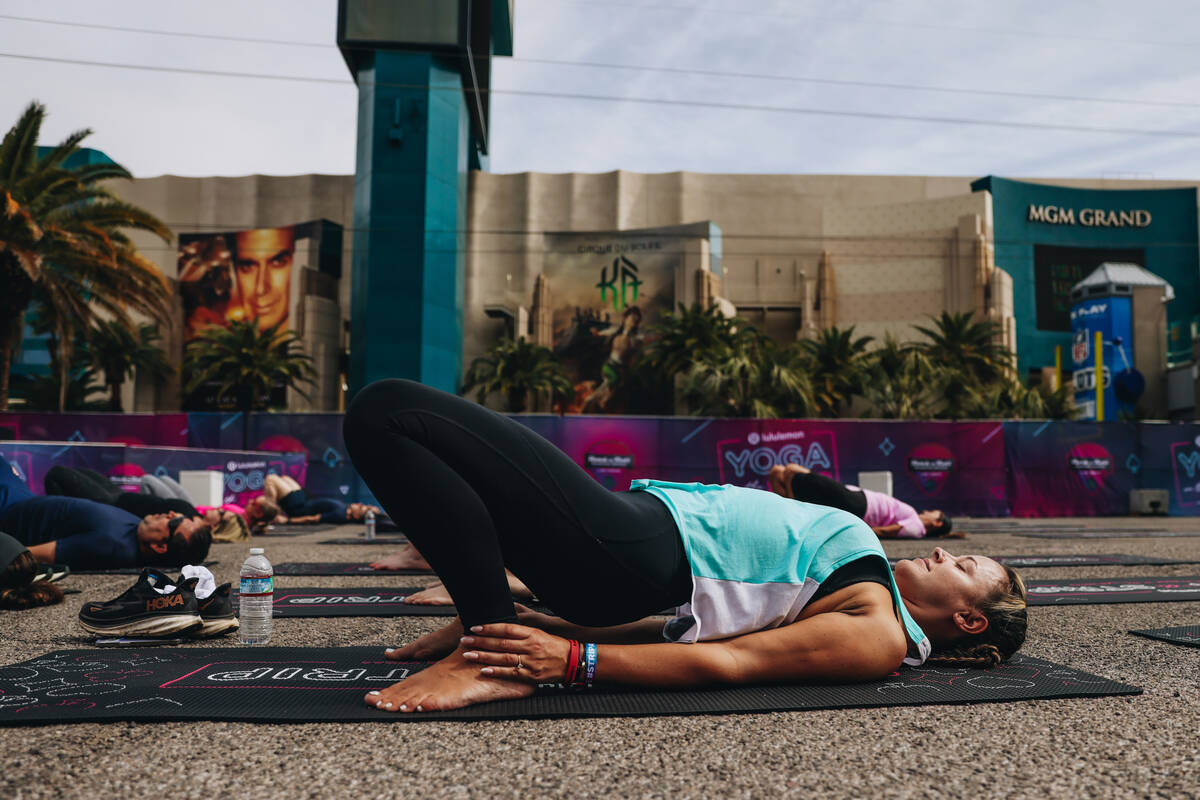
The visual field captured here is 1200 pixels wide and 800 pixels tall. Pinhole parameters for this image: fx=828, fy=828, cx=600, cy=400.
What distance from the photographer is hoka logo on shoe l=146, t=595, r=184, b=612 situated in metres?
3.39

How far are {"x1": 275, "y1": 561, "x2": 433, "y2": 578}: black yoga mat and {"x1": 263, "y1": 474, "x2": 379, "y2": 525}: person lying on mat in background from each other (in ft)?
16.6

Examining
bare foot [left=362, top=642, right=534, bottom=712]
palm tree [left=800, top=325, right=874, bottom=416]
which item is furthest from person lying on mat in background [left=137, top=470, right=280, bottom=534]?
palm tree [left=800, top=325, right=874, bottom=416]

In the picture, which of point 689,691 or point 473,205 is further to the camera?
point 473,205

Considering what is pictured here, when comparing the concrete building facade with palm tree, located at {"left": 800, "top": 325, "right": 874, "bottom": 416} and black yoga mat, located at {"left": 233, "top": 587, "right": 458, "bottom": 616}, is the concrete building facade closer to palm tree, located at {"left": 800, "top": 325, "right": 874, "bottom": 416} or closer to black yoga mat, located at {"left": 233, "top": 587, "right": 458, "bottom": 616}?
palm tree, located at {"left": 800, "top": 325, "right": 874, "bottom": 416}

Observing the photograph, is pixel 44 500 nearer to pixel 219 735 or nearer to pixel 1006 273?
pixel 219 735

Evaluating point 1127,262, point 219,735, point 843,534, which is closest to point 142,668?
point 219,735

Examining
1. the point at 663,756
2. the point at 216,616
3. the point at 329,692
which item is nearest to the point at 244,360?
the point at 216,616

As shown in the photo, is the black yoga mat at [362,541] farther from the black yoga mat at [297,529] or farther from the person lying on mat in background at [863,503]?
the person lying on mat in background at [863,503]

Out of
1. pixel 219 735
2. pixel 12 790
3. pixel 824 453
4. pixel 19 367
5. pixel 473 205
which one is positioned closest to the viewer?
pixel 12 790

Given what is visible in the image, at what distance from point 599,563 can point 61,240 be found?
17569mm

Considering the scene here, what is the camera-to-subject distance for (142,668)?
273cm

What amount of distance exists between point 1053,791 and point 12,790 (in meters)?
2.08

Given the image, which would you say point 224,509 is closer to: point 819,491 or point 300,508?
point 300,508

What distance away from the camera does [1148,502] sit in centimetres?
1577
